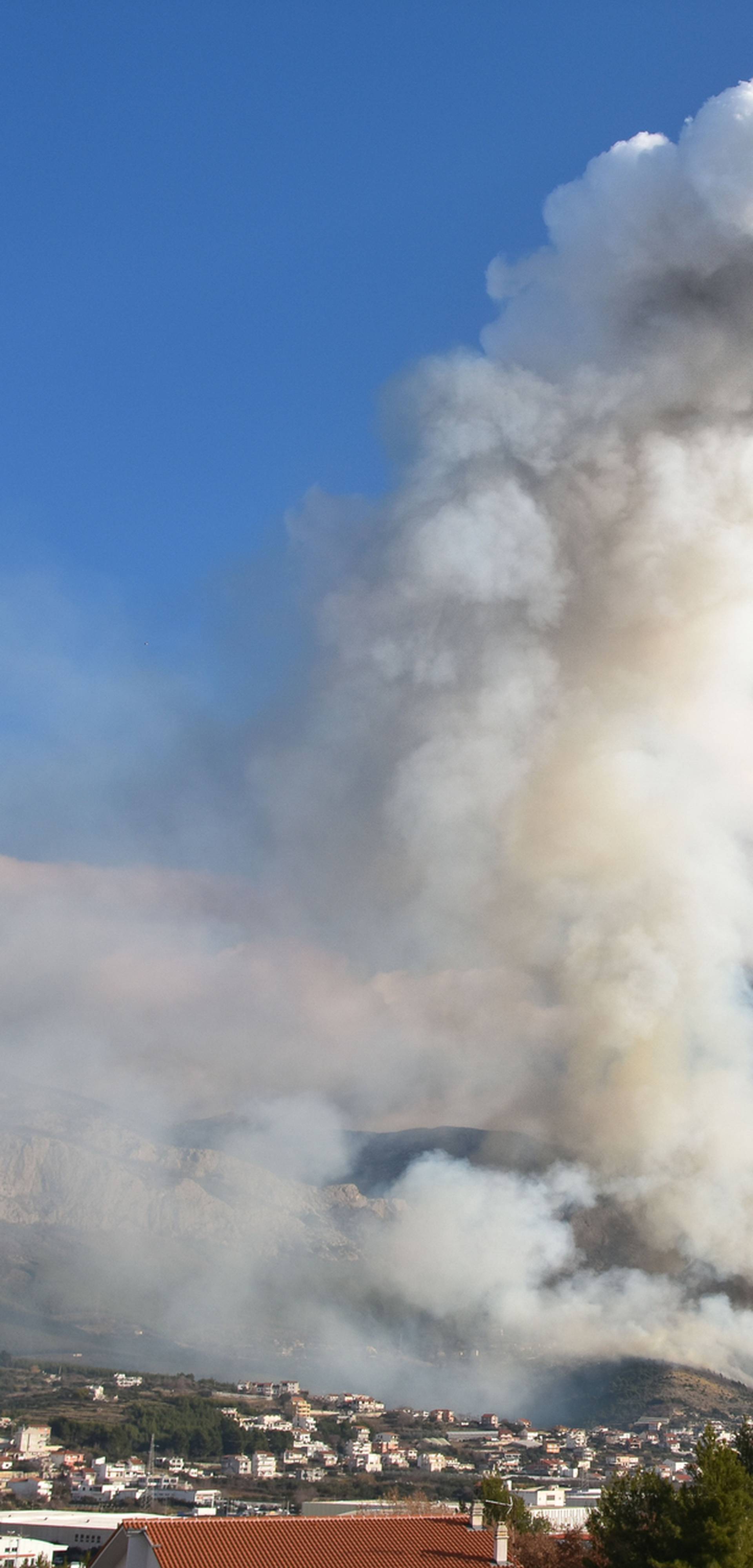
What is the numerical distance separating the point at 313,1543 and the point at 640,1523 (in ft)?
29.2

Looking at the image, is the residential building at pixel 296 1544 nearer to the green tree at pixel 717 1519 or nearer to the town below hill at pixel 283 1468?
the green tree at pixel 717 1519

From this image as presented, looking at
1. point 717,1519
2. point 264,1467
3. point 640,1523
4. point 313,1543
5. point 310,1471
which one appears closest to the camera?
point 717,1519

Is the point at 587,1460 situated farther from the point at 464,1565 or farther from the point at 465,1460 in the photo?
the point at 464,1565

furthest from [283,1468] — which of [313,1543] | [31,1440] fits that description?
[313,1543]

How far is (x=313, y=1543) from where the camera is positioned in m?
36.9

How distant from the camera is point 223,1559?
34531 mm

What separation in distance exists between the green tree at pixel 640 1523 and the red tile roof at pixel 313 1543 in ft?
11.6

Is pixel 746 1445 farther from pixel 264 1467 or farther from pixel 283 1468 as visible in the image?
pixel 283 1468

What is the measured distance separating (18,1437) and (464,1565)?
169740 millimetres

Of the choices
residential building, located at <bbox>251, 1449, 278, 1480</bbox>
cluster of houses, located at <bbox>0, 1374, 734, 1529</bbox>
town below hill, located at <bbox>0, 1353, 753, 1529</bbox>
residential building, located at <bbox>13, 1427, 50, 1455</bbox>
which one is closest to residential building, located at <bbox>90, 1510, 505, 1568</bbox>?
town below hill, located at <bbox>0, 1353, 753, 1529</bbox>

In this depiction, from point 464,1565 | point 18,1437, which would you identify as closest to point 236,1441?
point 18,1437

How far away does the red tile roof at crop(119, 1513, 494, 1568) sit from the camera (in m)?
34.7

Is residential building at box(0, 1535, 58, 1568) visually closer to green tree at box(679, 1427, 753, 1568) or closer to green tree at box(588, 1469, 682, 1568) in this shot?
green tree at box(588, 1469, 682, 1568)

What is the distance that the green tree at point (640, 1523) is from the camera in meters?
34.9
